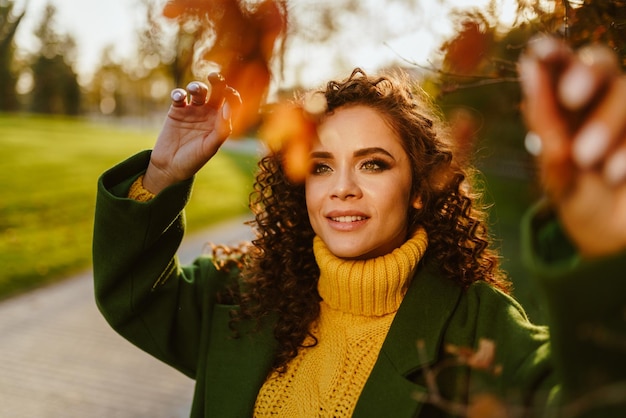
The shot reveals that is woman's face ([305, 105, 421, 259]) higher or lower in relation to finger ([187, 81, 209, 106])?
lower

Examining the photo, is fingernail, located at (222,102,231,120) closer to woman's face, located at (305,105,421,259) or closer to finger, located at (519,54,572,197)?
woman's face, located at (305,105,421,259)

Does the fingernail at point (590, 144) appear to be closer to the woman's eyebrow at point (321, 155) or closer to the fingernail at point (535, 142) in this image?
the fingernail at point (535, 142)

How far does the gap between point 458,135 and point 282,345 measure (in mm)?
1639

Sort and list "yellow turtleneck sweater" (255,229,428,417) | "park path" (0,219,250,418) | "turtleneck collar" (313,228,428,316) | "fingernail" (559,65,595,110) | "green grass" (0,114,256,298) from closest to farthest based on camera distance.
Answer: "fingernail" (559,65,595,110), "yellow turtleneck sweater" (255,229,428,417), "turtleneck collar" (313,228,428,316), "park path" (0,219,250,418), "green grass" (0,114,256,298)

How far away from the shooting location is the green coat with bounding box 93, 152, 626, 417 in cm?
192

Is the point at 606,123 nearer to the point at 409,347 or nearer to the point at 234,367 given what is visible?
the point at 409,347

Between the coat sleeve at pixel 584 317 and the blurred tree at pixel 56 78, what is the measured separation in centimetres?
5163

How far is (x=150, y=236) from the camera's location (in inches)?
92.9

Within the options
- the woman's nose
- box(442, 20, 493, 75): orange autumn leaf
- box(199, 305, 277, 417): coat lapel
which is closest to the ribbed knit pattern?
box(199, 305, 277, 417): coat lapel

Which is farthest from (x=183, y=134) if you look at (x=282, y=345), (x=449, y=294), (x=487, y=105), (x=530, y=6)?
(x=487, y=105)

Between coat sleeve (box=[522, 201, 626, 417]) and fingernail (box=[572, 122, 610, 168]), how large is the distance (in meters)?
0.23

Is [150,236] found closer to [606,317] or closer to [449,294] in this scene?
[449,294]

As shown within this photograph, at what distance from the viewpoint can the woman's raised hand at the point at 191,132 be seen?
7.80 ft

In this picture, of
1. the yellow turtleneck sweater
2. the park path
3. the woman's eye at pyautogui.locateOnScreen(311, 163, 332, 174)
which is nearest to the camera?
the yellow turtleneck sweater
